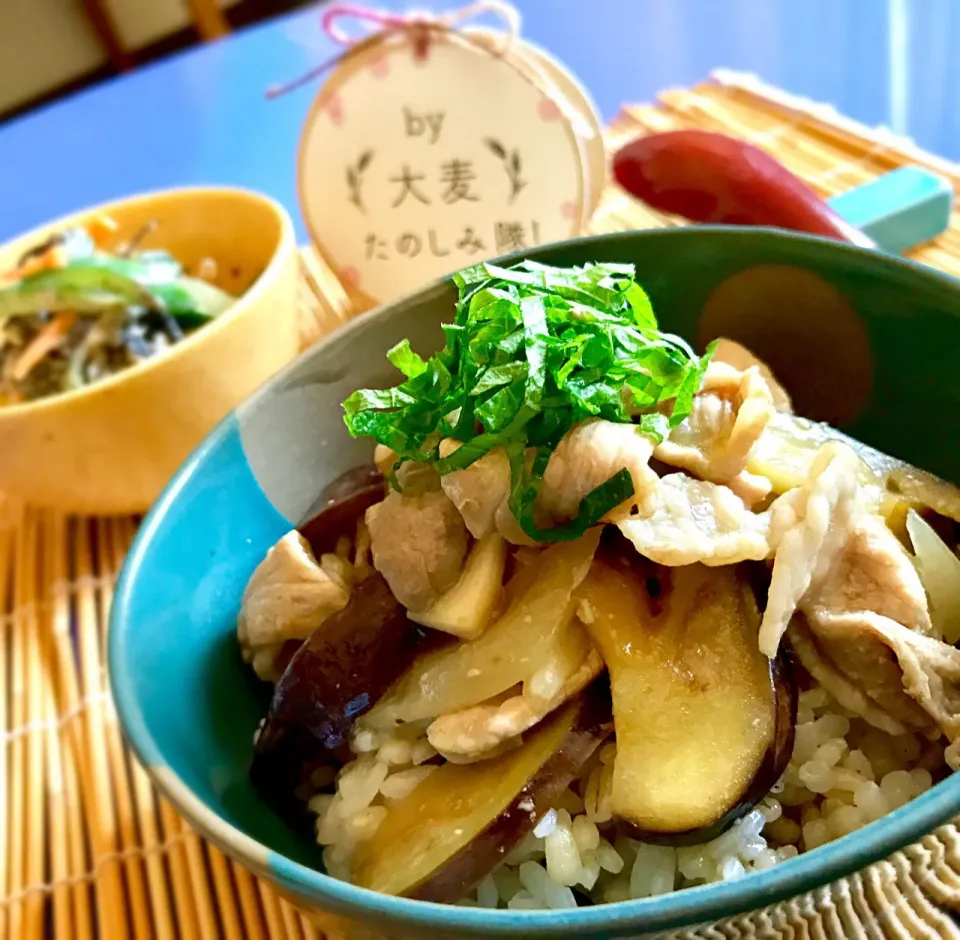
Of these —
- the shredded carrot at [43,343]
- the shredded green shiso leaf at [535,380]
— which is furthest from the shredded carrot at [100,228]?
the shredded green shiso leaf at [535,380]

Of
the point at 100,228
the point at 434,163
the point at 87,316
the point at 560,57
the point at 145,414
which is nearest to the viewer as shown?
the point at 145,414

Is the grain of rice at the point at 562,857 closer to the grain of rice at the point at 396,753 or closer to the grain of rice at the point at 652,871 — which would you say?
the grain of rice at the point at 652,871

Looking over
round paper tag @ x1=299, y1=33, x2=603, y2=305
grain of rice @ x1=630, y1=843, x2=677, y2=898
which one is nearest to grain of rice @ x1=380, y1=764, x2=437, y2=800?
grain of rice @ x1=630, y1=843, x2=677, y2=898

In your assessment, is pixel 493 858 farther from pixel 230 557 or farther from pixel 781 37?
pixel 781 37

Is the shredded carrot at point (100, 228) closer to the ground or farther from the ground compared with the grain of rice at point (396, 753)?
farther from the ground

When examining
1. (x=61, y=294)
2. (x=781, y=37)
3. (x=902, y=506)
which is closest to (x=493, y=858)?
(x=902, y=506)

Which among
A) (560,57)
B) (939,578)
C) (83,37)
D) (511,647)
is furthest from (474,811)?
(83,37)

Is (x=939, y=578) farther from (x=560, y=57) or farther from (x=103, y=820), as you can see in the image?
(x=560, y=57)
